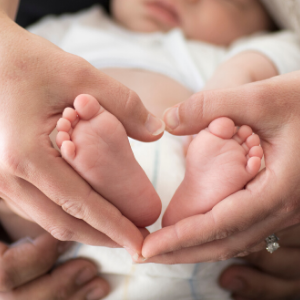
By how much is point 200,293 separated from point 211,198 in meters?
0.32

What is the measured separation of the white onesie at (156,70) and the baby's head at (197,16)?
0.16 feet

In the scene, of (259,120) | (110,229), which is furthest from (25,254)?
(259,120)

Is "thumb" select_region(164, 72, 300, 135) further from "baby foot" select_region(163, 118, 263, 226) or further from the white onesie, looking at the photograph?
the white onesie

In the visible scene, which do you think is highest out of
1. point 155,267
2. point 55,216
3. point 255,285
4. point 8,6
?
point 8,6

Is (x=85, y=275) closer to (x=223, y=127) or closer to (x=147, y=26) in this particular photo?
(x=223, y=127)

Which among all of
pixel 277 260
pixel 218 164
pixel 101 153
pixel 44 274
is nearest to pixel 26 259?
pixel 44 274

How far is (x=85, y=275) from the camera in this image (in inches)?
27.1

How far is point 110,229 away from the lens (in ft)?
1.66

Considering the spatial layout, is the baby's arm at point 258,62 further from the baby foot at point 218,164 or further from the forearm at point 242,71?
the baby foot at point 218,164

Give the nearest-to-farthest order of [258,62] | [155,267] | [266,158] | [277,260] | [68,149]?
[68,149] → [266,158] → [155,267] → [277,260] → [258,62]

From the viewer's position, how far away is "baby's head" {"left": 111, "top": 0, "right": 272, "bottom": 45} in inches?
43.5

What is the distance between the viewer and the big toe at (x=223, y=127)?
514mm

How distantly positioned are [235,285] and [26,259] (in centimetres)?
49

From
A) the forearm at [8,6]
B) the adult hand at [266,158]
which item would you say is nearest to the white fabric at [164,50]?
the forearm at [8,6]
